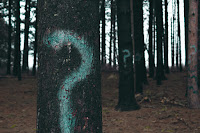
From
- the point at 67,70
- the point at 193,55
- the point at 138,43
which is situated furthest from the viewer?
the point at 138,43

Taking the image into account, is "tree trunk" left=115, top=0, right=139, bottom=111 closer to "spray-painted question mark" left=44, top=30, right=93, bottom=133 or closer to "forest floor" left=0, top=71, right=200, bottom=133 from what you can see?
"forest floor" left=0, top=71, right=200, bottom=133

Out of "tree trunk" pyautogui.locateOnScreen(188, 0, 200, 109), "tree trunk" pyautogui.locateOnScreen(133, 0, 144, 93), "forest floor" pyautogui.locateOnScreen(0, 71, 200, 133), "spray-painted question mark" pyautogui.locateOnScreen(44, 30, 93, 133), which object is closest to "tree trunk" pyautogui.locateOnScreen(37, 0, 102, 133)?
"spray-painted question mark" pyautogui.locateOnScreen(44, 30, 93, 133)

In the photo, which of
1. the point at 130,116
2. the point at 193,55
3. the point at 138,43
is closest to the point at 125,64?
the point at 130,116

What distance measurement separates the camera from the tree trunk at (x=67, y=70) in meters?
1.91

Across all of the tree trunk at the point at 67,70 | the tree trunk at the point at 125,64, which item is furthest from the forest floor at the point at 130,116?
the tree trunk at the point at 67,70

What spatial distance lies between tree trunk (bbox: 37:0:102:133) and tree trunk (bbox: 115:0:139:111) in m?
5.50

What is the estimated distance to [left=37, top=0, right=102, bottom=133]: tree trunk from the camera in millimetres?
1906

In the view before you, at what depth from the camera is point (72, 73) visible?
1914mm

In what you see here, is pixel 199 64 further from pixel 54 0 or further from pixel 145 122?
pixel 54 0

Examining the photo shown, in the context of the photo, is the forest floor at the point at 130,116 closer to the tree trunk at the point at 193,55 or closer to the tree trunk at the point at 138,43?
the tree trunk at the point at 193,55

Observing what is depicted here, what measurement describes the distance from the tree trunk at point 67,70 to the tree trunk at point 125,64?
5496 millimetres

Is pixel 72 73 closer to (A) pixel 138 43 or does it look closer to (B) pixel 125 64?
(B) pixel 125 64

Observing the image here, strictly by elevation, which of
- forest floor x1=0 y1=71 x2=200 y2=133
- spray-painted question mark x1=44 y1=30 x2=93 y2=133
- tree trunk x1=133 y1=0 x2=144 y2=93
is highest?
tree trunk x1=133 y1=0 x2=144 y2=93

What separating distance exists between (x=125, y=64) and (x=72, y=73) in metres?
Answer: 5.59
